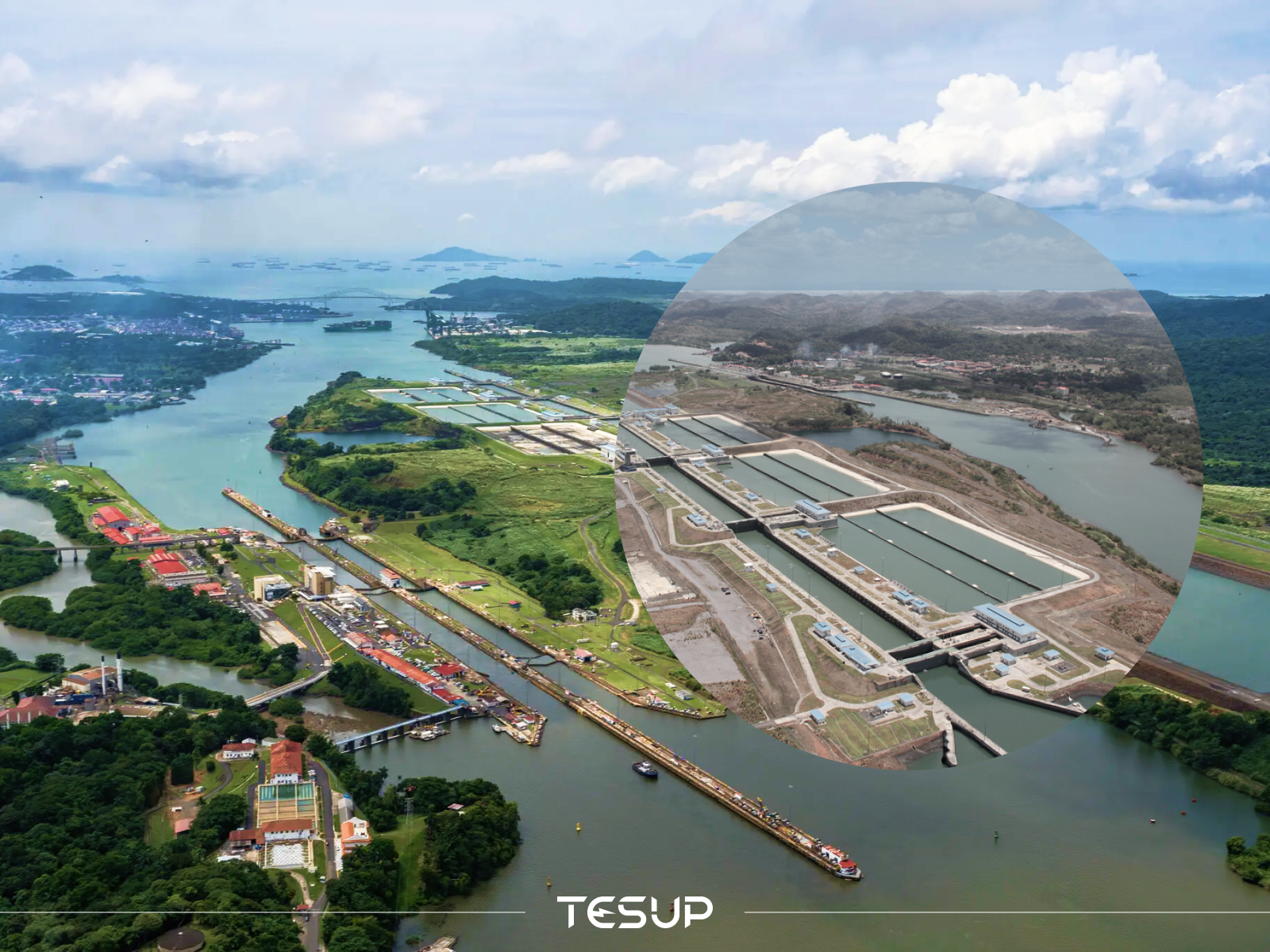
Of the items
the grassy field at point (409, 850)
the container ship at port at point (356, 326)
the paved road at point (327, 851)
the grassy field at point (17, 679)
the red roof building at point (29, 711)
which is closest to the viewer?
the paved road at point (327, 851)

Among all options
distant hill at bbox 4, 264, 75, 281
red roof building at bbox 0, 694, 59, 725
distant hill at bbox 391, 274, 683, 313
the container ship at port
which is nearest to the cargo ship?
the container ship at port

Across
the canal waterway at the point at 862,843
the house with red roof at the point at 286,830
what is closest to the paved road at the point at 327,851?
the house with red roof at the point at 286,830

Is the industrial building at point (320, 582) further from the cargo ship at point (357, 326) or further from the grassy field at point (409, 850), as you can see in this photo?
the cargo ship at point (357, 326)

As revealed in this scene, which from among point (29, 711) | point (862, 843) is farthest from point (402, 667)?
point (862, 843)

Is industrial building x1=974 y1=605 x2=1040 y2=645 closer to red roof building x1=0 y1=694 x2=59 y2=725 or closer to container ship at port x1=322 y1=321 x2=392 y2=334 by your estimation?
red roof building x1=0 y1=694 x2=59 y2=725

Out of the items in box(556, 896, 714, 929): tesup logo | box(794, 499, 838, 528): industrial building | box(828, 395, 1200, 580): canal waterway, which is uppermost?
box(828, 395, 1200, 580): canal waterway

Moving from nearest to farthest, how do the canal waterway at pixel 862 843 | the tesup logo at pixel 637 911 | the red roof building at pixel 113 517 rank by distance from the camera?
the canal waterway at pixel 862 843 < the tesup logo at pixel 637 911 < the red roof building at pixel 113 517

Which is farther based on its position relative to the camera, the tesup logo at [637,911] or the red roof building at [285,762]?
the red roof building at [285,762]
